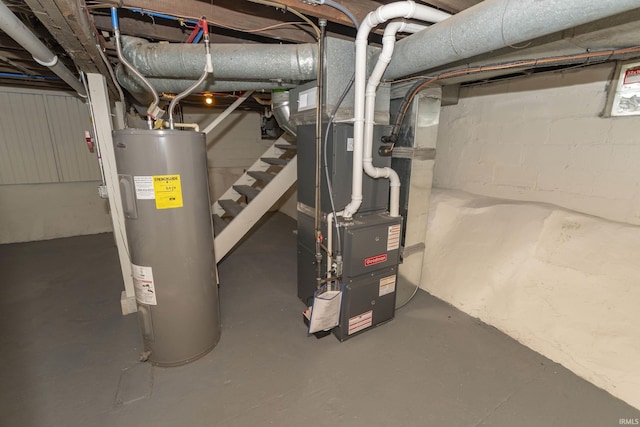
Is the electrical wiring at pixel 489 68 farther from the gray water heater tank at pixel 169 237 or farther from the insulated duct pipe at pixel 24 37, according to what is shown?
the insulated duct pipe at pixel 24 37

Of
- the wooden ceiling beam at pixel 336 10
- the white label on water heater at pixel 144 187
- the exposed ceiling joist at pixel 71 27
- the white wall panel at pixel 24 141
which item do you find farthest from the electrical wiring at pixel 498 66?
the white wall panel at pixel 24 141

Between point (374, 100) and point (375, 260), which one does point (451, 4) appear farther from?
point (375, 260)

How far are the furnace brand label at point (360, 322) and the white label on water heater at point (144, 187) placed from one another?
148cm

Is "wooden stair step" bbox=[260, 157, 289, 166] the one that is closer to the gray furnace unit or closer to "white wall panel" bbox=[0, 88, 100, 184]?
the gray furnace unit

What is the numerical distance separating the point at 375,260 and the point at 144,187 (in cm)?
149

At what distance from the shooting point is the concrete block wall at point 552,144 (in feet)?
6.00

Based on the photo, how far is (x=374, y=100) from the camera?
1.80 meters

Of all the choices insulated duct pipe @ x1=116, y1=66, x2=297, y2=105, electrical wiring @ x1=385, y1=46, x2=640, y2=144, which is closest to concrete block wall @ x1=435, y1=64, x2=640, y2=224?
electrical wiring @ x1=385, y1=46, x2=640, y2=144

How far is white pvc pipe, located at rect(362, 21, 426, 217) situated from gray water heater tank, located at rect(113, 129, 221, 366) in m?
1.00

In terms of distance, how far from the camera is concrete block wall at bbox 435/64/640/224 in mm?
1828

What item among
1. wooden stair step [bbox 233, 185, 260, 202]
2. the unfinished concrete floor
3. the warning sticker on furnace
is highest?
wooden stair step [bbox 233, 185, 260, 202]

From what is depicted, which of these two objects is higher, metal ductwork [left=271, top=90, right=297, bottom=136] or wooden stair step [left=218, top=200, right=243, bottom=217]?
metal ductwork [left=271, top=90, right=297, bottom=136]

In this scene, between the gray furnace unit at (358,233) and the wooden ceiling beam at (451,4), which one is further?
the gray furnace unit at (358,233)

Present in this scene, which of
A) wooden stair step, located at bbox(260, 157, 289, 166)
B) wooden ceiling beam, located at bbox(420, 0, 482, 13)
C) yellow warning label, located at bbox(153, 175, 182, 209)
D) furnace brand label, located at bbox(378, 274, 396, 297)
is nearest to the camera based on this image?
wooden ceiling beam, located at bbox(420, 0, 482, 13)
